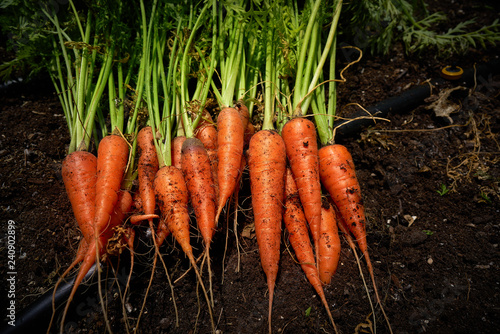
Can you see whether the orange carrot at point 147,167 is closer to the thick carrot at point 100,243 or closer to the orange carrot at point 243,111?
the thick carrot at point 100,243

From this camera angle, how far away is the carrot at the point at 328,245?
1769mm

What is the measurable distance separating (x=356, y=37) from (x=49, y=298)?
3206 mm

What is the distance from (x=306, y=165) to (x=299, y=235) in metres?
0.47

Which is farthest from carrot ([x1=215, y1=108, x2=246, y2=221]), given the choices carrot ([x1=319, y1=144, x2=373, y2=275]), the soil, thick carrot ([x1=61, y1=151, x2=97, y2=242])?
thick carrot ([x1=61, y1=151, x2=97, y2=242])

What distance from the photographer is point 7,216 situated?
76.1 inches

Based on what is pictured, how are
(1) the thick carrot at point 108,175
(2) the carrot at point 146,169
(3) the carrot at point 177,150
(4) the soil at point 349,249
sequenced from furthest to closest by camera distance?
(3) the carrot at point 177,150, (2) the carrot at point 146,169, (1) the thick carrot at point 108,175, (4) the soil at point 349,249

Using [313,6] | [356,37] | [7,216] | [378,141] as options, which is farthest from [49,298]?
[356,37]

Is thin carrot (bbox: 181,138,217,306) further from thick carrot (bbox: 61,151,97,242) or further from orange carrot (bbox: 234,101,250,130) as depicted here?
thick carrot (bbox: 61,151,97,242)

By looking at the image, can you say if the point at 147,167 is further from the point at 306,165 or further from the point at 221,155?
the point at 306,165

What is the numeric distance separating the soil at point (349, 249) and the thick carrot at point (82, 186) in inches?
8.7

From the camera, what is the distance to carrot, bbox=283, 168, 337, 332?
1704 millimetres

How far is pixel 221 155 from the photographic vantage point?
76.9 inches

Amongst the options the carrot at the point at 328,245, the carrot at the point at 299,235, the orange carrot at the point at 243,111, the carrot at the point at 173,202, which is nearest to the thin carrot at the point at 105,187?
the carrot at the point at 173,202

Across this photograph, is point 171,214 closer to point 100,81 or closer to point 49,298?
point 49,298
